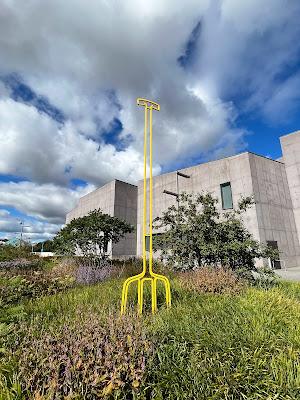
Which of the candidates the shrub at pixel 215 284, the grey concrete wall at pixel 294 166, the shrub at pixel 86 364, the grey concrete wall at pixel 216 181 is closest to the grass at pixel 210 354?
the shrub at pixel 86 364

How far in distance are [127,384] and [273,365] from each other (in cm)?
130

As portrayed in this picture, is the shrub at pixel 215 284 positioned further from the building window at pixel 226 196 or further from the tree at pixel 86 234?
the building window at pixel 226 196

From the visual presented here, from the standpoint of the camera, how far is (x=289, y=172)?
20.1 m

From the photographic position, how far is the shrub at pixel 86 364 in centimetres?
181

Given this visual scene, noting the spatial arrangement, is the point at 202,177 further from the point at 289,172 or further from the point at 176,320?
the point at 176,320

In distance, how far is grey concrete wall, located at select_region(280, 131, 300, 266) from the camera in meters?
19.6

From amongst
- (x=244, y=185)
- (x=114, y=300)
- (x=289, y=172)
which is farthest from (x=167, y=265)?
(x=289, y=172)

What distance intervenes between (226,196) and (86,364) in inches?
727

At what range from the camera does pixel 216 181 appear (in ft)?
65.6

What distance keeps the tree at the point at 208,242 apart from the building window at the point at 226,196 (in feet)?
37.2

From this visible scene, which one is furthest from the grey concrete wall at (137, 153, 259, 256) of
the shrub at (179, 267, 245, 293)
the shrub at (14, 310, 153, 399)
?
the shrub at (14, 310, 153, 399)

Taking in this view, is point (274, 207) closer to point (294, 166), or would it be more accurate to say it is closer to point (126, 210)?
point (294, 166)

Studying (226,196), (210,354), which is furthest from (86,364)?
(226,196)

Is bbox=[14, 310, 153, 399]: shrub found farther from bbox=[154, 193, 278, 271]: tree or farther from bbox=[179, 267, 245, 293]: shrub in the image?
bbox=[154, 193, 278, 271]: tree
